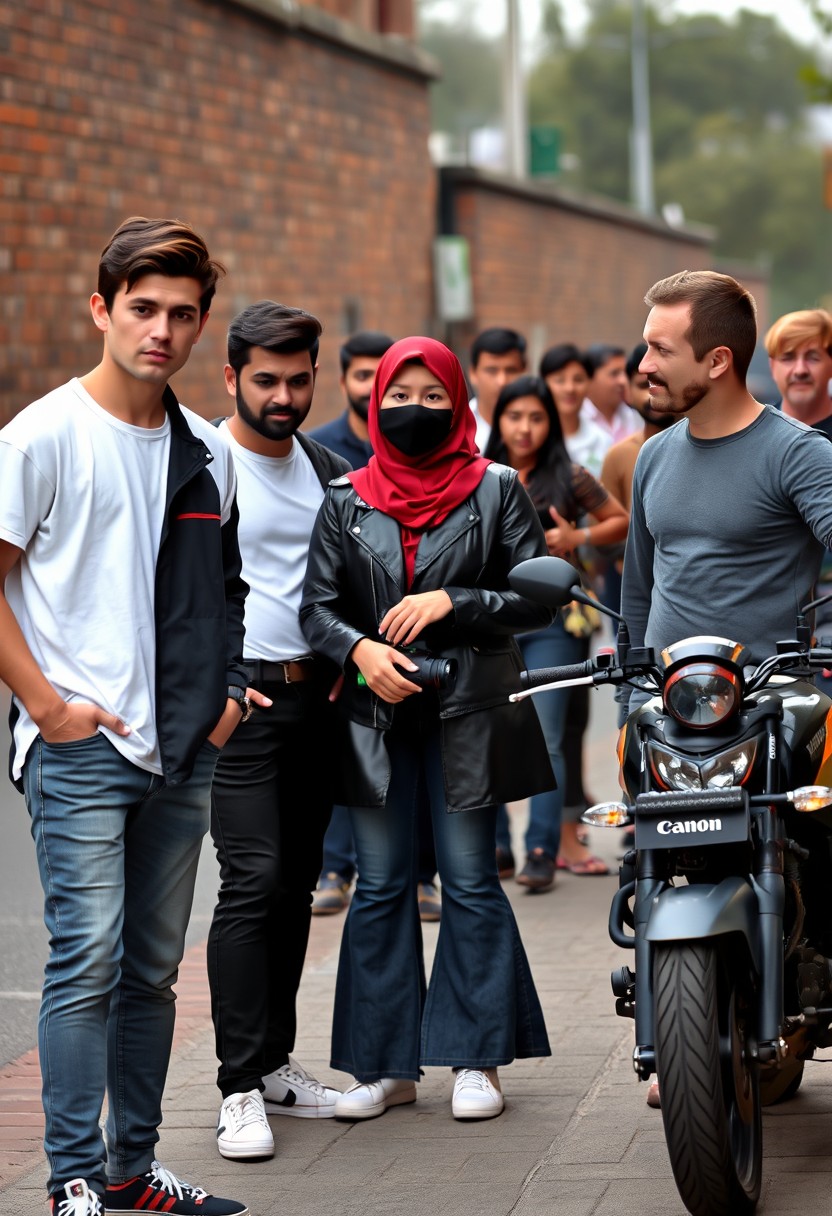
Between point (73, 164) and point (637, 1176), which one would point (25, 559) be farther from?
point (73, 164)

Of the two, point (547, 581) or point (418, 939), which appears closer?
point (547, 581)

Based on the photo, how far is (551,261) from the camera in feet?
85.0

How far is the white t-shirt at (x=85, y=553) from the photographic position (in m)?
4.00

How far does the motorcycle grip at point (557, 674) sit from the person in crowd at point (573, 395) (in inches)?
185

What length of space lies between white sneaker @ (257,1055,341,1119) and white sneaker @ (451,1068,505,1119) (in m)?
0.32

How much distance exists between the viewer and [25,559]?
407cm

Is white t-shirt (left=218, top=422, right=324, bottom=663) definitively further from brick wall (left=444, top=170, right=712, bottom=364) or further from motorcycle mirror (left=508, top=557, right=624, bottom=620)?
brick wall (left=444, top=170, right=712, bottom=364)

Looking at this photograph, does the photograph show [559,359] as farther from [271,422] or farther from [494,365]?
[271,422]

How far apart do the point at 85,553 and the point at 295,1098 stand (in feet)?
6.08

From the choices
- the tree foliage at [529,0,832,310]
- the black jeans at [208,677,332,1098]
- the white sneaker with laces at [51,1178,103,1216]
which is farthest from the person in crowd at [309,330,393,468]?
the tree foliage at [529,0,832,310]

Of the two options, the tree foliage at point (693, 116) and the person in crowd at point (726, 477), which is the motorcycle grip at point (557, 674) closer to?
the person in crowd at point (726, 477)

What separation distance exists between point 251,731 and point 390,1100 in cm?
107

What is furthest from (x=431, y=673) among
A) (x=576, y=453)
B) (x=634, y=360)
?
(x=576, y=453)

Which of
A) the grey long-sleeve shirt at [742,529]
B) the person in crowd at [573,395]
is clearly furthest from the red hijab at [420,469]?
the person in crowd at [573,395]
